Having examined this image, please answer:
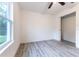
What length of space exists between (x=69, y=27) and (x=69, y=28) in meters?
0.08

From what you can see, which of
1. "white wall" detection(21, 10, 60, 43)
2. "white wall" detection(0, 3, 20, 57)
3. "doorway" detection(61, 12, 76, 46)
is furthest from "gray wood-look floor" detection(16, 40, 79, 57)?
"white wall" detection(21, 10, 60, 43)

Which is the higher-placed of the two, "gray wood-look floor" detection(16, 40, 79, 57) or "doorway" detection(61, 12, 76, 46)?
"doorway" detection(61, 12, 76, 46)

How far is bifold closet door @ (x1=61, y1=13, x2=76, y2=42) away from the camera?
7276mm

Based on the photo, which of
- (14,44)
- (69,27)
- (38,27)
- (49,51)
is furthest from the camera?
(38,27)

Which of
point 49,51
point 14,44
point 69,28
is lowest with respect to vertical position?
point 49,51

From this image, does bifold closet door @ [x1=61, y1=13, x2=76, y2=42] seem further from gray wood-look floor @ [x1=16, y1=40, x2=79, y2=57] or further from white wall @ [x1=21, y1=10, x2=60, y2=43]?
gray wood-look floor @ [x1=16, y1=40, x2=79, y2=57]

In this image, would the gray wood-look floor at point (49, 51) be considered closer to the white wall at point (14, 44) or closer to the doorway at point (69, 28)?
the white wall at point (14, 44)

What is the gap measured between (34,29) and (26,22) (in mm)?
867

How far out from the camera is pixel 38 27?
8.05 meters

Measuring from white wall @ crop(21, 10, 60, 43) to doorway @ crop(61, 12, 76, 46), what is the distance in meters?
0.71

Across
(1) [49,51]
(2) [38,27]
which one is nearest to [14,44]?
(1) [49,51]

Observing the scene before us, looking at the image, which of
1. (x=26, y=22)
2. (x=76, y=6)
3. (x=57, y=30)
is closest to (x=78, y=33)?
(x=76, y=6)

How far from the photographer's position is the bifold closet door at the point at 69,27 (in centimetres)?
728

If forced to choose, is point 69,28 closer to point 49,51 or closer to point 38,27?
point 38,27
